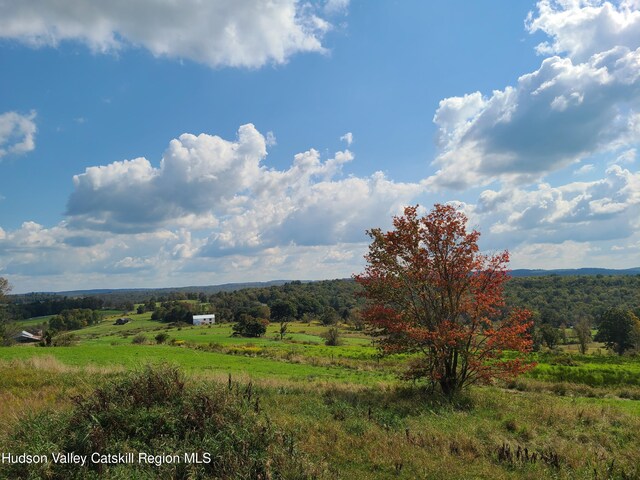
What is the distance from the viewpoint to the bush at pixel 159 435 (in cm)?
688

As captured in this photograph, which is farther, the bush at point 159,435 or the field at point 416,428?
the field at point 416,428

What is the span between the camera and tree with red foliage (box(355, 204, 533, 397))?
1705 cm

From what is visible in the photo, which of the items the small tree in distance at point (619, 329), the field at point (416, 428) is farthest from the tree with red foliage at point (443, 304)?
the small tree in distance at point (619, 329)

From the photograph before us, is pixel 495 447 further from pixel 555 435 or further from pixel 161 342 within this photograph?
pixel 161 342

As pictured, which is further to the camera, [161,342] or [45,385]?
[161,342]

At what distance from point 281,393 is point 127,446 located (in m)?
9.29

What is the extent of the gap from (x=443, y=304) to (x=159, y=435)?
13.4 meters

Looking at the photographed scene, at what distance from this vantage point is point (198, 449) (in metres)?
7.47

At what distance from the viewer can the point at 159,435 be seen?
318 inches

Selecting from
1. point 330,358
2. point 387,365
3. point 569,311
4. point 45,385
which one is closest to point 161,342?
point 330,358

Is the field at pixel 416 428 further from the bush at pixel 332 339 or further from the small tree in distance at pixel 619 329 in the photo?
the bush at pixel 332 339

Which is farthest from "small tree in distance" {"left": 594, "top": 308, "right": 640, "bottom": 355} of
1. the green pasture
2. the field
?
the field

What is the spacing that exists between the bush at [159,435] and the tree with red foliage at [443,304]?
10.0 meters

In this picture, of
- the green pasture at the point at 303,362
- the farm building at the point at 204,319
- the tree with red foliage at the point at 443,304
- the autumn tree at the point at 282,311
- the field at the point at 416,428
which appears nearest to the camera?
the field at the point at 416,428
